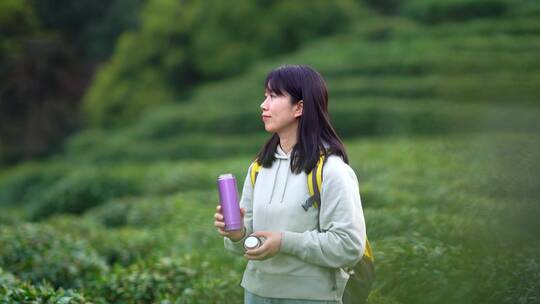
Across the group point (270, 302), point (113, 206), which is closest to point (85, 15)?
point (113, 206)

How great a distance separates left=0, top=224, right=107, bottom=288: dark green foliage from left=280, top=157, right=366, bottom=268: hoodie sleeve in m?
2.87

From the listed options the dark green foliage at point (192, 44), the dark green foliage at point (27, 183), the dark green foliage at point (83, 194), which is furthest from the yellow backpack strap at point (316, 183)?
the dark green foliage at point (192, 44)

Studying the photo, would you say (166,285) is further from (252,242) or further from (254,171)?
(252,242)

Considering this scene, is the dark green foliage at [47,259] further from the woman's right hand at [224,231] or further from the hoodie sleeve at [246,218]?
the woman's right hand at [224,231]

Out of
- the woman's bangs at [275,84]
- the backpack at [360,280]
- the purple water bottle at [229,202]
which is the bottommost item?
the backpack at [360,280]

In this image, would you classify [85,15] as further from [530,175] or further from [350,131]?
[530,175]

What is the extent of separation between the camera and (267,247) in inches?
91.3

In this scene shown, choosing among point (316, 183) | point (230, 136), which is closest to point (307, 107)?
point (316, 183)

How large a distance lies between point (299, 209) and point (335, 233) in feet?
0.48

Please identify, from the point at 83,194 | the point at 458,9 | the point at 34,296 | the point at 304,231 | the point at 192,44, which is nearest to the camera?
the point at 304,231

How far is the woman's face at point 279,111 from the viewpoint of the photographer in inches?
98.2

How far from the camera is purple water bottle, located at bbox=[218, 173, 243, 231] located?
2.40 metres

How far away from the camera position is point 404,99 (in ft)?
44.7

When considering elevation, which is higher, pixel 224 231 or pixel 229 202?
pixel 229 202
